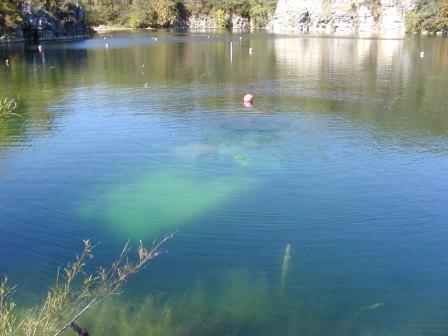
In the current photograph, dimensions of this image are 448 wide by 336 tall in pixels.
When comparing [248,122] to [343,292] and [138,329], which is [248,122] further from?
[138,329]

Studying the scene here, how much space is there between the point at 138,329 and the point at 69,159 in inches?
413

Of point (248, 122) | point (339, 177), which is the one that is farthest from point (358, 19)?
point (339, 177)

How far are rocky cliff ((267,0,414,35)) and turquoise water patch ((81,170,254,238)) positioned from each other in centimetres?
8278

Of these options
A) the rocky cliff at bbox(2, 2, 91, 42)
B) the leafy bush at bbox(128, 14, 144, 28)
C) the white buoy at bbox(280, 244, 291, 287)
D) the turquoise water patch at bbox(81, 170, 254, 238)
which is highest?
the leafy bush at bbox(128, 14, 144, 28)

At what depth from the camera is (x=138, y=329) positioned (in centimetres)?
917

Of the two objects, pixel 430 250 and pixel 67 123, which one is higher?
pixel 67 123

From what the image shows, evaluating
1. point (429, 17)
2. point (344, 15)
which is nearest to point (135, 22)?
point (344, 15)

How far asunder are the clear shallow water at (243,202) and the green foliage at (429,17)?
5234 cm

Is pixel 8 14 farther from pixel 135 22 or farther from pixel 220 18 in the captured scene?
pixel 220 18

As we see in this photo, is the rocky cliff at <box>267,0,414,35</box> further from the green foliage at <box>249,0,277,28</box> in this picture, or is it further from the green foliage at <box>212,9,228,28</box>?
the green foliage at <box>212,9,228,28</box>

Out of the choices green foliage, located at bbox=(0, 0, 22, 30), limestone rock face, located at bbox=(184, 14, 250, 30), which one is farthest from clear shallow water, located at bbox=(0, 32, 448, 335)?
limestone rock face, located at bbox=(184, 14, 250, 30)

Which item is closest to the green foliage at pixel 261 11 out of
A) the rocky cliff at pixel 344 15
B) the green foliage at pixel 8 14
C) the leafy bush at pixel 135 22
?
the rocky cliff at pixel 344 15

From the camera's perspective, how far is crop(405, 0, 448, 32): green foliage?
247ft

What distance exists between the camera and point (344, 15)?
9625 cm
